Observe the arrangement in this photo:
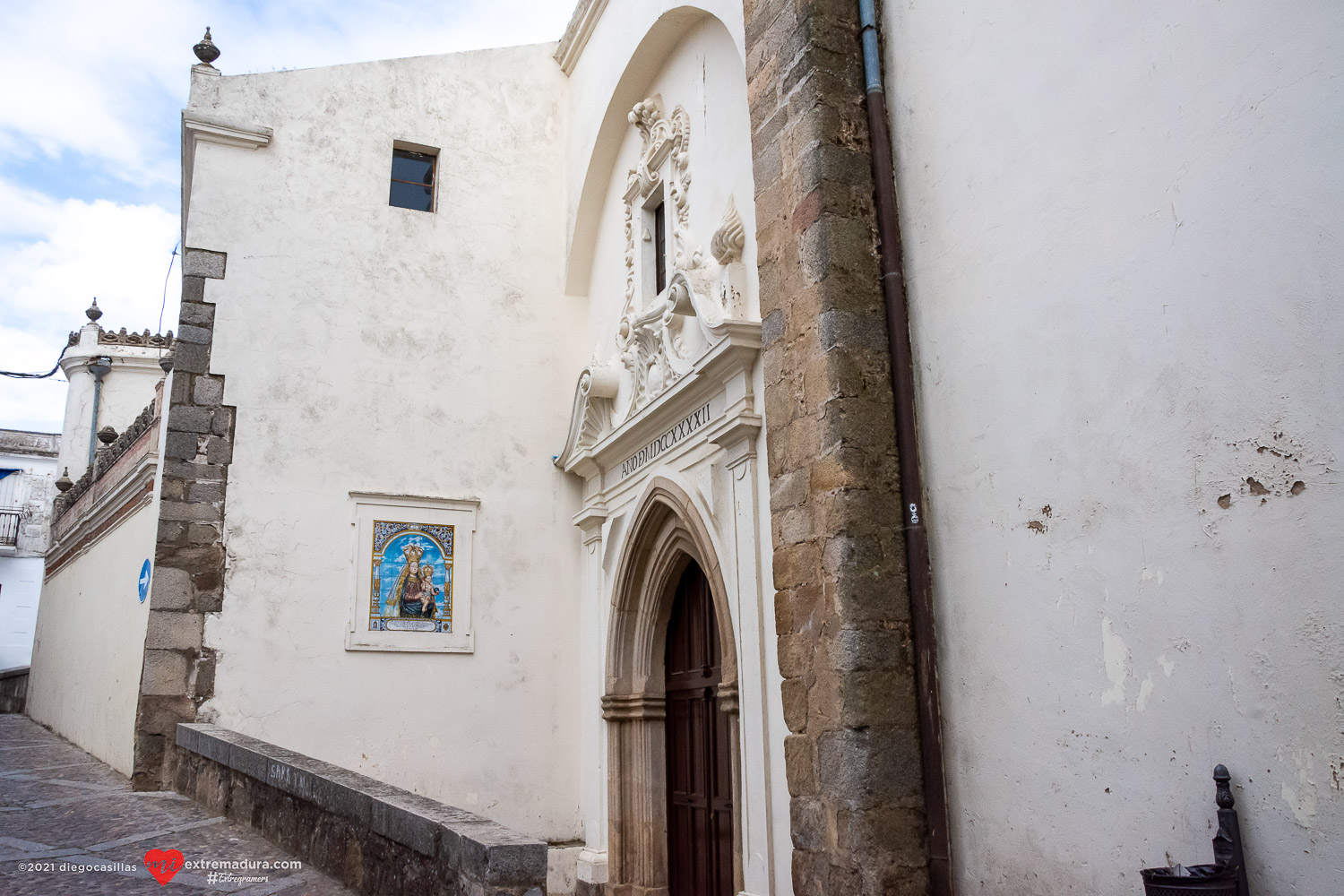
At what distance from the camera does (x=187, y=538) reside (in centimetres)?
748

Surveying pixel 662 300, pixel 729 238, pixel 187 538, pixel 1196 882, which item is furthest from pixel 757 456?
pixel 187 538

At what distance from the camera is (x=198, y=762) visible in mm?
6031

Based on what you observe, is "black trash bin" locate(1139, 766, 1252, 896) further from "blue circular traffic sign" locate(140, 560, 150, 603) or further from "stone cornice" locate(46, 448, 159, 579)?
"stone cornice" locate(46, 448, 159, 579)

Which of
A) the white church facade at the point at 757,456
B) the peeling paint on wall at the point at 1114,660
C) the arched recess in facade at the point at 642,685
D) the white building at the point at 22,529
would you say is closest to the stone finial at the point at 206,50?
the white church facade at the point at 757,456

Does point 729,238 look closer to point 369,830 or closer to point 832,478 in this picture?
point 832,478

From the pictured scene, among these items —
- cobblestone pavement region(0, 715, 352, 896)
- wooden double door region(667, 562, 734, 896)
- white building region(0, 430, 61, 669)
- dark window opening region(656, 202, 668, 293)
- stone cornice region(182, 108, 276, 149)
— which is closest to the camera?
cobblestone pavement region(0, 715, 352, 896)

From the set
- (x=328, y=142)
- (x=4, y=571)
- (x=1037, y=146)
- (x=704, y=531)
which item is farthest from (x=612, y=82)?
(x=4, y=571)

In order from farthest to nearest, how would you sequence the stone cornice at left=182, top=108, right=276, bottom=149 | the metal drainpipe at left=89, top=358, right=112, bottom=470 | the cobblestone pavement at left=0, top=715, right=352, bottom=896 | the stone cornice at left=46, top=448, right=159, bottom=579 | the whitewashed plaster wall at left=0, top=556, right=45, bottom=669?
1. the whitewashed plaster wall at left=0, top=556, right=45, bottom=669
2. the metal drainpipe at left=89, top=358, right=112, bottom=470
3. the stone cornice at left=46, top=448, right=159, bottom=579
4. the stone cornice at left=182, top=108, right=276, bottom=149
5. the cobblestone pavement at left=0, top=715, right=352, bottom=896

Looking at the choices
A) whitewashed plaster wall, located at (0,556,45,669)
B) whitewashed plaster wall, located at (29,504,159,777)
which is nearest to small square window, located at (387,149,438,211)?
whitewashed plaster wall, located at (29,504,159,777)

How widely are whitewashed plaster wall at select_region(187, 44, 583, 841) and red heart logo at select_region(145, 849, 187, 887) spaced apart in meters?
2.97

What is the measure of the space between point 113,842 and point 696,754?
344 centimetres

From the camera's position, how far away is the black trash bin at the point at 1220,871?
3.00 metres

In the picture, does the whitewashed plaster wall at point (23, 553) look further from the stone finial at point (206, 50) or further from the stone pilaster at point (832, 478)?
the stone pilaster at point (832, 478)

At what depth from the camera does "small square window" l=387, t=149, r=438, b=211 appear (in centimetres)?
885
